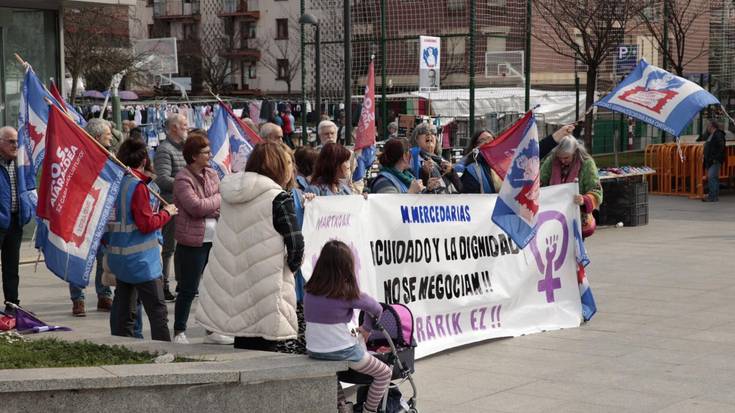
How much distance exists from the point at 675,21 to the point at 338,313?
2637cm

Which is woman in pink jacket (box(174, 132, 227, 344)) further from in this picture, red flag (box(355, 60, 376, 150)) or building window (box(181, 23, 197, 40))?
building window (box(181, 23, 197, 40))

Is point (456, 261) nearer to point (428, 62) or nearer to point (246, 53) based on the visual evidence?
point (428, 62)

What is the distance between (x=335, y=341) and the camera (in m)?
6.92

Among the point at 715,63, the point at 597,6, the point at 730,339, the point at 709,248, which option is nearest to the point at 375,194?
the point at 730,339

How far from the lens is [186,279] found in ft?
31.4

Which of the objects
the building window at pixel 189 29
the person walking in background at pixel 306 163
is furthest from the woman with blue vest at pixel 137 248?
the building window at pixel 189 29

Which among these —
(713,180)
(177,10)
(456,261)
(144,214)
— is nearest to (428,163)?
(456,261)

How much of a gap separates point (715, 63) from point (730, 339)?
2550 centimetres

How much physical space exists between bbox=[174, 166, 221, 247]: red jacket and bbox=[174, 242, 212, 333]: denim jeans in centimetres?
8

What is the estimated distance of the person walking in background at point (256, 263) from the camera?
24.1ft

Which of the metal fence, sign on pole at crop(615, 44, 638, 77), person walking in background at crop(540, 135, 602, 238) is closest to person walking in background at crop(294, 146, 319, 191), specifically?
person walking in background at crop(540, 135, 602, 238)

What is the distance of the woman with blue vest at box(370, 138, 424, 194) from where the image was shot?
9.72m

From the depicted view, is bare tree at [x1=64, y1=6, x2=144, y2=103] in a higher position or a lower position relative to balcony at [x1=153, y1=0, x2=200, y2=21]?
lower

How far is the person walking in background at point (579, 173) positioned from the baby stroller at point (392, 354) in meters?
4.17
